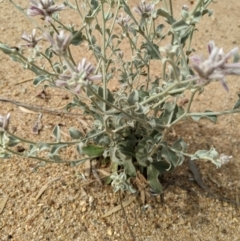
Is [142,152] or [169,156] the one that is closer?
[169,156]

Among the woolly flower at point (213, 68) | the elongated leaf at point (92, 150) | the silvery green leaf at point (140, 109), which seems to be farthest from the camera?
the elongated leaf at point (92, 150)

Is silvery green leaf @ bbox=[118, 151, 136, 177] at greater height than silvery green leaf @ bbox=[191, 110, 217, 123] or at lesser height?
lesser

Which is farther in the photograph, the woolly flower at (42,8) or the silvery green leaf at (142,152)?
the silvery green leaf at (142,152)

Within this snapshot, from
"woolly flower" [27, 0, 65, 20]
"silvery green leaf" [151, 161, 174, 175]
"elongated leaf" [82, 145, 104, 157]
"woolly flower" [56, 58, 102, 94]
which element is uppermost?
"woolly flower" [27, 0, 65, 20]

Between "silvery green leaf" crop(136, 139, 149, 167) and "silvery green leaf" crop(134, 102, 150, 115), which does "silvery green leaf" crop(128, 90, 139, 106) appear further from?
"silvery green leaf" crop(136, 139, 149, 167)

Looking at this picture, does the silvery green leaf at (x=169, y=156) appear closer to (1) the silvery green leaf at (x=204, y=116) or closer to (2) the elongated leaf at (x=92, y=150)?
(1) the silvery green leaf at (x=204, y=116)

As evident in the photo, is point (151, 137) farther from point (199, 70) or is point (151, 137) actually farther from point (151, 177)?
point (199, 70)

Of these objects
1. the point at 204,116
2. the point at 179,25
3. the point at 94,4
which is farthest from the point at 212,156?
the point at 94,4

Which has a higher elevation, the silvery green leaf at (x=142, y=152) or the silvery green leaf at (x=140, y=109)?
the silvery green leaf at (x=140, y=109)

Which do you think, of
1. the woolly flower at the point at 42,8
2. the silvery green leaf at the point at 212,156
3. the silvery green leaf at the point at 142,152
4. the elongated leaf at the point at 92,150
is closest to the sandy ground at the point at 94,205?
the elongated leaf at the point at 92,150

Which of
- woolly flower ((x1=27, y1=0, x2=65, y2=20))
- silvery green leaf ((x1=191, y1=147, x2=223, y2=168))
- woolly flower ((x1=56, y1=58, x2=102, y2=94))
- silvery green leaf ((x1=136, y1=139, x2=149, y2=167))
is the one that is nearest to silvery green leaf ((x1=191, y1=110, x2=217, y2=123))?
silvery green leaf ((x1=191, y1=147, x2=223, y2=168))

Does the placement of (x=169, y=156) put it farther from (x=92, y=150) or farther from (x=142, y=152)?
(x=92, y=150)

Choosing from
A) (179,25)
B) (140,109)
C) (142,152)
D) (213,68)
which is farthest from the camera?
(142,152)
